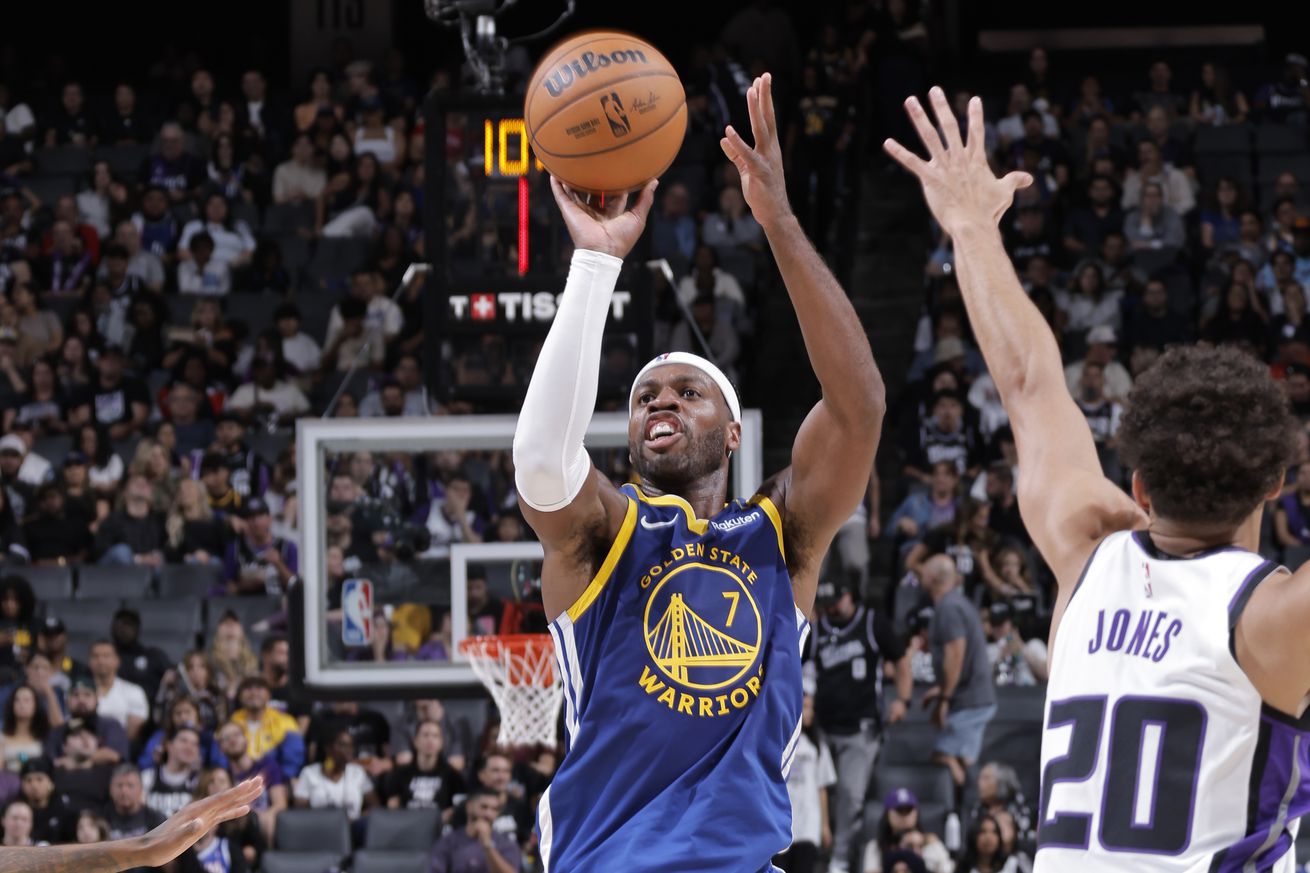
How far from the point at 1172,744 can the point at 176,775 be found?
8.19 metres

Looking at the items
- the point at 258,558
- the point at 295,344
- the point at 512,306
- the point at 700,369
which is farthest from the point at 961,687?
the point at 700,369

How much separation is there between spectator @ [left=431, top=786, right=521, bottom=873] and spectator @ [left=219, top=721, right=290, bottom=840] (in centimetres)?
106

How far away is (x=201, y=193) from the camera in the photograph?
14.2 metres

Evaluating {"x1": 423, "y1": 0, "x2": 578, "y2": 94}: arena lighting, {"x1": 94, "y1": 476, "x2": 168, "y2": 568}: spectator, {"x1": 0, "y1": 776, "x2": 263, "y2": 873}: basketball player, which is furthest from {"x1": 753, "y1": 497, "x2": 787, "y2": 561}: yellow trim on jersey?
{"x1": 94, "y1": 476, "x2": 168, "y2": 568}: spectator

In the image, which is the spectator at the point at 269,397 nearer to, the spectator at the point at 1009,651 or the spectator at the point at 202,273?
the spectator at the point at 202,273

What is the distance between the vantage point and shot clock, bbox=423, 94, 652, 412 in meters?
7.69

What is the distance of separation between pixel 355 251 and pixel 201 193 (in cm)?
144

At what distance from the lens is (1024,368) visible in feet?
9.62

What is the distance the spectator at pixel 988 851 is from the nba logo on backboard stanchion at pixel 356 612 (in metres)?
3.20

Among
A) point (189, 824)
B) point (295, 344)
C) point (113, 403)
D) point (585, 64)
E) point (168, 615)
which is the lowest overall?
point (168, 615)

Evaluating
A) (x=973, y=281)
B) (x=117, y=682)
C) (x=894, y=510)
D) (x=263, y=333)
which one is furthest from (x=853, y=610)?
(x=973, y=281)

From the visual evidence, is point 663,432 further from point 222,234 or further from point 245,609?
point 222,234

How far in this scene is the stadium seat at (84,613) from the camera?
36.2 ft

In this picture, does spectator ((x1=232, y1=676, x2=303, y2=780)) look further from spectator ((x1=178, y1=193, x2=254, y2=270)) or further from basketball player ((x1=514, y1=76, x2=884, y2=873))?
basketball player ((x1=514, y1=76, x2=884, y2=873))
